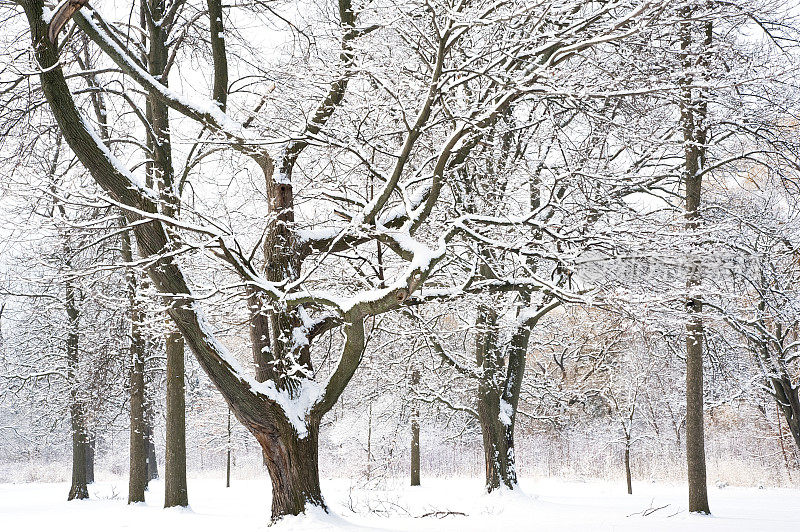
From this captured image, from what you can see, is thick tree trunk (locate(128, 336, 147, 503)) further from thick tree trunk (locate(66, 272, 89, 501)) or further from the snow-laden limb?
→ the snow-laden limb

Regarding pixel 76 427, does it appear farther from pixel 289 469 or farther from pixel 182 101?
pixel 182 101

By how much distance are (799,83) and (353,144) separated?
6307 millimetres

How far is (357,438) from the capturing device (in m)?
22.5

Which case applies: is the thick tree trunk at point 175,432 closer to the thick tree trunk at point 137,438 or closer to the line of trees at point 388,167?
the line of trees at point 388,167

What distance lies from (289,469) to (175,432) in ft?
15.5

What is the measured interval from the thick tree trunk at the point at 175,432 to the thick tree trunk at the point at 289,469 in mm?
4314

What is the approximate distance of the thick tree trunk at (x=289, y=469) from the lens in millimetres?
6926

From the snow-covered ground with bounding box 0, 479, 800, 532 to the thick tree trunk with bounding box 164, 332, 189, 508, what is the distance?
0.35 meters

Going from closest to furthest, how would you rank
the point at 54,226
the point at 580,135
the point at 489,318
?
the point at 54,226, the point at 580,135, the point at 489,318

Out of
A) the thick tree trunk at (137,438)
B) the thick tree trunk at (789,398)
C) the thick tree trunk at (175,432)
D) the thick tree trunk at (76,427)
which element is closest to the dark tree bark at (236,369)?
the thick tree trunk at (175,432)

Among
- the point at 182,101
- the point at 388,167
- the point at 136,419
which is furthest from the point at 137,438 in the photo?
the point at 182,101

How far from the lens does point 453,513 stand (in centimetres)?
916

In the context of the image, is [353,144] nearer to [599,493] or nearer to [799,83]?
[799,83]

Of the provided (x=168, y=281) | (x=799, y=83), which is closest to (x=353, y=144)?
(x=168, y=281)
